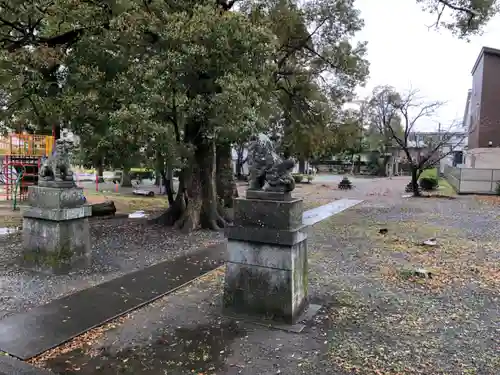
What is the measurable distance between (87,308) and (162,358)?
69.6 inches

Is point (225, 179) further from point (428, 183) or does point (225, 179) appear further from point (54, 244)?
point (428, 183)

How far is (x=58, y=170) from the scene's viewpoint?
6754 millimetres

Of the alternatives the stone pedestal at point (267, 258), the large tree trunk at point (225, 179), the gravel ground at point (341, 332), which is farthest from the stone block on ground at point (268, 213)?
the large tree trunk at point (225, 179)

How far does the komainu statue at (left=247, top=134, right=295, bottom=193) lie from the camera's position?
486cm

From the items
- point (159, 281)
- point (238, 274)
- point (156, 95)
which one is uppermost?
point (156, 95)

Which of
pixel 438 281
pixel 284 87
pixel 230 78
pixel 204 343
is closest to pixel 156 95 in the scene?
pixel 230 78

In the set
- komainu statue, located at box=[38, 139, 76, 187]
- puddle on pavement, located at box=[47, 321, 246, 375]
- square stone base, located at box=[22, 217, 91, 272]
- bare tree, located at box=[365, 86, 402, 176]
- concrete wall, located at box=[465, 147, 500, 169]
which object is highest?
bare tree, located at box=[365, 86, 402, 176]

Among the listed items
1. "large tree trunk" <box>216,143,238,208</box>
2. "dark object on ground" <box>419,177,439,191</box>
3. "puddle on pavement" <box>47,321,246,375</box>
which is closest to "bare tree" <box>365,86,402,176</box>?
"dark object on ground" <box>419,177,439,191</box>

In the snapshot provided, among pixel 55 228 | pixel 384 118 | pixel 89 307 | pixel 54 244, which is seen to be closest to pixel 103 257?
pixel 54 244

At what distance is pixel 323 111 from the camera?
50.8 ft

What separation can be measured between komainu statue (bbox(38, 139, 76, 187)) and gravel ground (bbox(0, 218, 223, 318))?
5.16 ft

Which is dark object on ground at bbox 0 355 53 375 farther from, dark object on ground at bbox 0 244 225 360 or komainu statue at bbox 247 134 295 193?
komainu statue at bbox 247 134 295 193

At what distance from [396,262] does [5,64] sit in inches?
367

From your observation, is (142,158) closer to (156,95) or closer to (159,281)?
(156,95)
